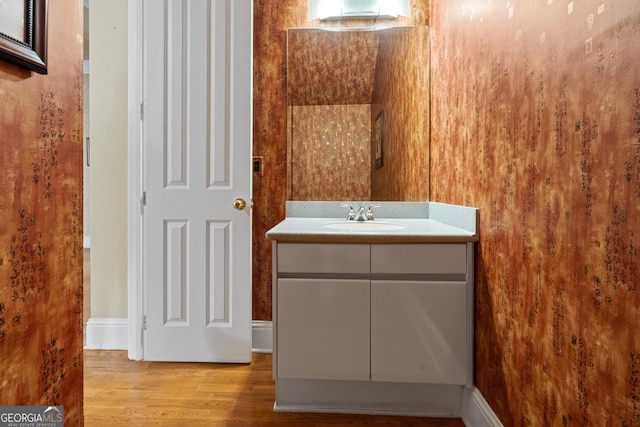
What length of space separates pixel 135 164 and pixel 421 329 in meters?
1.86

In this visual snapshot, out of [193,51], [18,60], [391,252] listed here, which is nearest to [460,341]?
[391,252]

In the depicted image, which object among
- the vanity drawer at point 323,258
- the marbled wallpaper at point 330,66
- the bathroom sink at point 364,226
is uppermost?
the marbled wallpaper at point 330,66

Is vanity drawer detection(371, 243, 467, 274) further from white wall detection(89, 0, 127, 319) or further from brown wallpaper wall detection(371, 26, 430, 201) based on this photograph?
white wall detection(89, 0, 127, 319)

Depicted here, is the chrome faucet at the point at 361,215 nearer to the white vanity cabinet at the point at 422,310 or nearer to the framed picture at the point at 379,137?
the framed picture at the point at 379,137

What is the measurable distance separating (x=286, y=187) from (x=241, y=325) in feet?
2.83

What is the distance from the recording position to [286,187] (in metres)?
2.62

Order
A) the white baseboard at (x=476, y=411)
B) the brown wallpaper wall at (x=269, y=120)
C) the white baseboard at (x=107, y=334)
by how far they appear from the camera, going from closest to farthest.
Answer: the white baseboard at (x=476, y=411) < the brown wallpaper wall at (x=269, y=120) < the white baseboard at (x=107, y=334)

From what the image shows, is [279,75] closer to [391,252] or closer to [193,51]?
[193,51]

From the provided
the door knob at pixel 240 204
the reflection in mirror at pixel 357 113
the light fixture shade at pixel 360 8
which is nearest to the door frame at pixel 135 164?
the door knob at pixel 240 204

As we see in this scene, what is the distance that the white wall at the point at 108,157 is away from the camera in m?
2.66

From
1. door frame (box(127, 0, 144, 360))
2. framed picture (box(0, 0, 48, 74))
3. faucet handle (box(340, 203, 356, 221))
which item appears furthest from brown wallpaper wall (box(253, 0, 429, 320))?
framed picture (box(0, 0, 48, 74))

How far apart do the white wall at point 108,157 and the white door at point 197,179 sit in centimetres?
27

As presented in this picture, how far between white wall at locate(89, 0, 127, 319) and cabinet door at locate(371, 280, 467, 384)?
1760mm

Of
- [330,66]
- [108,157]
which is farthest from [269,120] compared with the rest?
[108,157]
